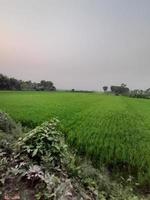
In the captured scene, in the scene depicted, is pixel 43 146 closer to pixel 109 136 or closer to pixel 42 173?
pixel 42 173

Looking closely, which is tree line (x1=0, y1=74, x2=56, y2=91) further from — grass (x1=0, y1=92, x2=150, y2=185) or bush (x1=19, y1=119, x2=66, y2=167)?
bush (x1=19, y1=119, x2=66, y2=167)

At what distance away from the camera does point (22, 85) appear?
41688mm

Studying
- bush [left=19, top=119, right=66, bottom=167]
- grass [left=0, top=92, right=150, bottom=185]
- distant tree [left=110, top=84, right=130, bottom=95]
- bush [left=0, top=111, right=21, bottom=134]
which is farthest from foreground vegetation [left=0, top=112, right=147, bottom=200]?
distant tree [left=110, top=84, right=130, bottom=95]

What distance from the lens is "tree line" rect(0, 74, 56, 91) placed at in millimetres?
36878

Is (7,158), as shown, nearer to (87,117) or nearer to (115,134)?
(115,134)

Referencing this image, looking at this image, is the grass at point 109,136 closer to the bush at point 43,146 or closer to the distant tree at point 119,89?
the bush at point 43,146

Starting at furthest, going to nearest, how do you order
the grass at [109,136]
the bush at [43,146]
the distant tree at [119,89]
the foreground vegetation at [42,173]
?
the distant tree at [119,89], the grass at [109,136], the bush at [43,146], the foreground vegetation at [42,173]

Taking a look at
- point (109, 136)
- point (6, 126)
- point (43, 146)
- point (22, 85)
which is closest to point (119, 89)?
point (22, 85)

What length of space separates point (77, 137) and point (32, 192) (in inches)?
248

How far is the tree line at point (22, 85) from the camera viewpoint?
121 ft

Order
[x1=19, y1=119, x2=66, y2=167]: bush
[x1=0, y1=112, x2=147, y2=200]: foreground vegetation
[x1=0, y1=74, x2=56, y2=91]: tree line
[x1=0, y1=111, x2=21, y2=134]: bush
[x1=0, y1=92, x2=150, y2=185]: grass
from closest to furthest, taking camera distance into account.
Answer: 1. [x1=0, y1=112, x2=147, y2=200]: foreground vegetation
2. [x1=19, y1=119, x2=66, y2=167]: bush
3. [x1=0, y1=111, x2=21, y2=134]: bush
4. [x1=0, y1=92, x2=150, y2=185]: grass
5. [x1=0, y1=74, x2=56, y2=91]: tree line

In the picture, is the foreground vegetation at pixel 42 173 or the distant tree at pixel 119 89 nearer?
the foreground vegetation at pixel 42 173

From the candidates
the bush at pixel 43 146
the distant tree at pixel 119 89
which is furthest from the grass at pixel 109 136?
the distant tree at pixel 119 89

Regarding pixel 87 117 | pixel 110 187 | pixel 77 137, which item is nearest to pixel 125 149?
pixel 77 137
